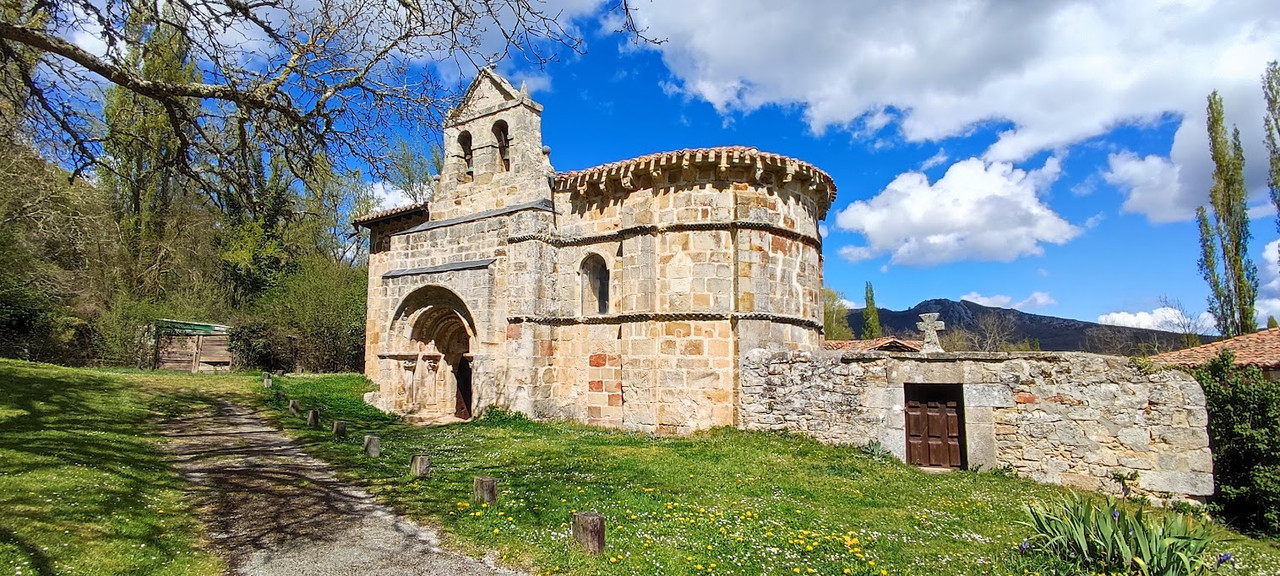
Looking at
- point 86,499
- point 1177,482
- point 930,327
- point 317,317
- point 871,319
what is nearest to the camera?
point 86,499

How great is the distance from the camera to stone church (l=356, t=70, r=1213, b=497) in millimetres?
9914

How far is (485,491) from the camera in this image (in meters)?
7.18

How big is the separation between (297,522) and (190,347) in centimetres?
1972

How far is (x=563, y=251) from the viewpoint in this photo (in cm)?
1527

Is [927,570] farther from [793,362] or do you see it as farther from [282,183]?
[282,183]

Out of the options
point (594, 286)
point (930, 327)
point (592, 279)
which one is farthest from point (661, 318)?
point (930, 327)

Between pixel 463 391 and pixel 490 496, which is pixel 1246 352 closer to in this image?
pixel 490 496

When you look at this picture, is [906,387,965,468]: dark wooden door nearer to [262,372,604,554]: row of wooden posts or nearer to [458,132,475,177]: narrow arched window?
[262,372,604,554]: row of wooden posts

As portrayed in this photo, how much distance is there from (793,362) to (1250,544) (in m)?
6.69

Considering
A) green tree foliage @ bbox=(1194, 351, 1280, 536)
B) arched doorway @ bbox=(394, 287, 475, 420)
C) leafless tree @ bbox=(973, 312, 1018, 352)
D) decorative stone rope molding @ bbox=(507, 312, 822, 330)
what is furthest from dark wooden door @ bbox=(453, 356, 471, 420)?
leafless tree @ bbox=(973, 312, 1018, 352)

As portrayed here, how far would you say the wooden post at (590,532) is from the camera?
5746 mm

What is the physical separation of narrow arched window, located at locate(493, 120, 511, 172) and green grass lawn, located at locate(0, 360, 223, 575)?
30.6 ft

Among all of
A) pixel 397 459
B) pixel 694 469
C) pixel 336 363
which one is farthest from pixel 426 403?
pixel 336 363

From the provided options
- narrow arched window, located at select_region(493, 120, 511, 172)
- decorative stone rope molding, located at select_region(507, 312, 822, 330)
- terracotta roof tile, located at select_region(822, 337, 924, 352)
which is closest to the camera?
decorative stone rope molding, located at select_region(507, 312, 822, 330)
